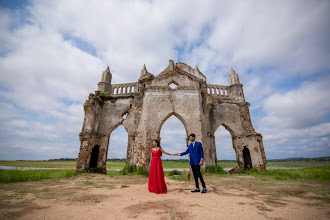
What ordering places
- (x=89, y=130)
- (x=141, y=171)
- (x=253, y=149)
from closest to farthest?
(x=141, y=171), (x=89, y=130), (x=253, y=149)

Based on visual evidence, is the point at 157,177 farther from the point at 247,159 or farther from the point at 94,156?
the point at 247,159

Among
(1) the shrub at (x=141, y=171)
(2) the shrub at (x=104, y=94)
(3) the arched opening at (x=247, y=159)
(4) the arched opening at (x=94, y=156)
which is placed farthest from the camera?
(2) the shrub at (x=104, y=94)

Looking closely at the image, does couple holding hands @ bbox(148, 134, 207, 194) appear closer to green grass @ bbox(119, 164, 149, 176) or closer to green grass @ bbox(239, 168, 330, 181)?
green grass @ bbox(119, 164, 149, 176)

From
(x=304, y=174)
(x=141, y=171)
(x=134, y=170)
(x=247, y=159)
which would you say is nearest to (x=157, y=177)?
(x=141, y=171)

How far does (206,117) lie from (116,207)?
9.13m

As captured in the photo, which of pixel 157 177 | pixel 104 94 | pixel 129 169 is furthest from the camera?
pixel 104 94

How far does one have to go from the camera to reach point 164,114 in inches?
395

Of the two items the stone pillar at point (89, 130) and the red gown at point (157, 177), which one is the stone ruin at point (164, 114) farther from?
the red gown at point (157, 177)

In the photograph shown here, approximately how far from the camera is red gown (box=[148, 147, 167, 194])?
15.2 ft

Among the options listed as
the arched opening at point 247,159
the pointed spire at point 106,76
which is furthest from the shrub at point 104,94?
the arched opening at point 247,159

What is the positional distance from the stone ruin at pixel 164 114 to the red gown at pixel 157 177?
405cm

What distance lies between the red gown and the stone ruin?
160 inches

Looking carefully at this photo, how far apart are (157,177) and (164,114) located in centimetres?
553

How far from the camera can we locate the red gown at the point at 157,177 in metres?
4.64
